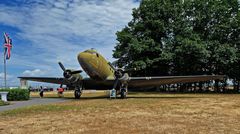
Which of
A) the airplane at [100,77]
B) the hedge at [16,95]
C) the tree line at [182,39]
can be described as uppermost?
the tree line at [182,39]

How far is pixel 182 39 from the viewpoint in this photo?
163 ft

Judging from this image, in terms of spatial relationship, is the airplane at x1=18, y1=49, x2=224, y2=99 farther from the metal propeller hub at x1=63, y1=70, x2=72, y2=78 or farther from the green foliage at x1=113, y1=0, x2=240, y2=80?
the green foliage at x1=113, y1=0, x2=240, y2=80

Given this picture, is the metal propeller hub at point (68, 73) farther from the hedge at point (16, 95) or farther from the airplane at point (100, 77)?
the hedge at point (16, 95)

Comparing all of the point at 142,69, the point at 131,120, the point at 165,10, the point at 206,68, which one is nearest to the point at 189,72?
the point at 206,68

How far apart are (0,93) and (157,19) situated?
3276 centimetres

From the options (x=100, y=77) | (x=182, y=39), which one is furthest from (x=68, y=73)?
(x=182, y=39)

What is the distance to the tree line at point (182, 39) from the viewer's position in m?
49.2

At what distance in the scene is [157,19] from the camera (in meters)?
54.4

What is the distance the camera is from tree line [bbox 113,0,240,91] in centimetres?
4916

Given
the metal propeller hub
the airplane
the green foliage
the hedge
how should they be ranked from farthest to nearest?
1. the green foliage
2. the metal propeller hub
3. the hedge
4. the airplane

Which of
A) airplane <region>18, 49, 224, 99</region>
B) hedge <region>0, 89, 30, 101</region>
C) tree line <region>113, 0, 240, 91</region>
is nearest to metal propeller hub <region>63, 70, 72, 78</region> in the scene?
airplane <region>18, 49, 224, 99</region>

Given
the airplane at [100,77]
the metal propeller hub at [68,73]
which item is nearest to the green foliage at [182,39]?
the airplane at [100,77]

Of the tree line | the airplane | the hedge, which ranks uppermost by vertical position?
the tree line

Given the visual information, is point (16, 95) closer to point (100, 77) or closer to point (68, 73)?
point (68, 73)
